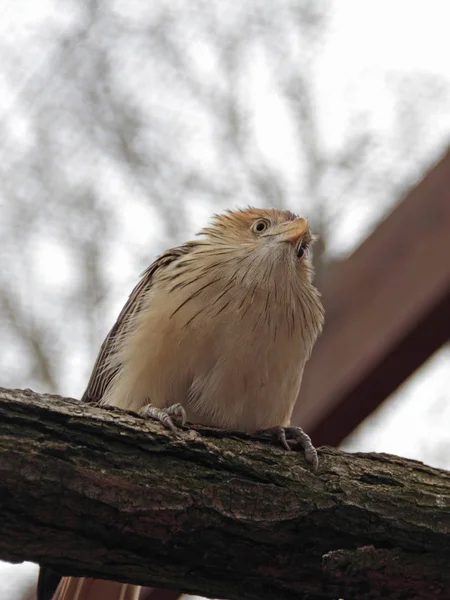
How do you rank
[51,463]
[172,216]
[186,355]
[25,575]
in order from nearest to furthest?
[51,463] → [186,355] → [25,575] → [172,216]

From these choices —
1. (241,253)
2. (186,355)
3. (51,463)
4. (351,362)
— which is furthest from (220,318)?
(51,463)

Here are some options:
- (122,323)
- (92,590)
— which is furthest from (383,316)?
(92,590)

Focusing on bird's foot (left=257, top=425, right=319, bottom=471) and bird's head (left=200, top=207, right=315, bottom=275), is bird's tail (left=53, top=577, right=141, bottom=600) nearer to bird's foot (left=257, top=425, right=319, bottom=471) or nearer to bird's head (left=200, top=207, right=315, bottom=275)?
bird's foot (left=257, top=425, right=319, bottom=471)

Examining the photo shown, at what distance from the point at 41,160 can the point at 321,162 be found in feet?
4.79

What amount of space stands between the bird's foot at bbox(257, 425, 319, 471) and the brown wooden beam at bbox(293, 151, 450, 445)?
24.5 inches

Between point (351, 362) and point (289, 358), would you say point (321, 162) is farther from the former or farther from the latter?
point (289, 358)

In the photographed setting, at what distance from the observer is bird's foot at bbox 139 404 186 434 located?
241cm

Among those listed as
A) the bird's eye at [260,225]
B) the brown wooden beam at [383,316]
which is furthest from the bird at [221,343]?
the brown wooden beam at [383,316]

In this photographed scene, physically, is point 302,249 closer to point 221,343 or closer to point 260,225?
point 260,225

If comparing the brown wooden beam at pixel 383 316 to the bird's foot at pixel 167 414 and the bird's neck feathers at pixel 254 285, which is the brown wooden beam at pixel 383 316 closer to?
the bird's neck feathers at pixel 254 285

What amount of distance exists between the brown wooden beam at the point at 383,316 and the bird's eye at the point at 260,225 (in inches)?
17.5

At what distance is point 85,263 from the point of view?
15.2 ft

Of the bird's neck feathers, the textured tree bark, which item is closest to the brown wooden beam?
the bird's neck feathers

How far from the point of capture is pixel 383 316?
11.1 feet
